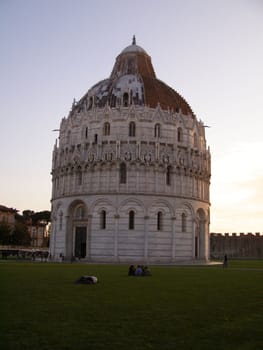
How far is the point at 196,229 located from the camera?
63.2 metres

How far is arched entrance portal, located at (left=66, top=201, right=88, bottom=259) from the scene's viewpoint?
60125 mm

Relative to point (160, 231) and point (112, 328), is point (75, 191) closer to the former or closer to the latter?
point (160, 231)

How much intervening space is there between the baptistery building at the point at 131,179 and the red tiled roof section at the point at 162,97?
165 millimetres

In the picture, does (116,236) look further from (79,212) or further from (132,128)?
(132,128)

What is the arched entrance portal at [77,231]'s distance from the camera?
6012cm

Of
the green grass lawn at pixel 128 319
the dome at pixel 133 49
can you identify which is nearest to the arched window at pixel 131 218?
the dome at pixel 133 49

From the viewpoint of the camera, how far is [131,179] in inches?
2272

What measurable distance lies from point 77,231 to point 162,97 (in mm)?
21028

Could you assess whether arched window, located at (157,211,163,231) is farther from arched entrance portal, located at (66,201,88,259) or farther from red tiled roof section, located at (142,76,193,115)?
red tiled roof section, located at (142,76,193,115)

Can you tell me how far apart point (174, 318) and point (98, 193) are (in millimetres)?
45901

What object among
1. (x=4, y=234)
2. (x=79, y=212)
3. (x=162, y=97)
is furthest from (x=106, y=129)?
(x=4, y=234)

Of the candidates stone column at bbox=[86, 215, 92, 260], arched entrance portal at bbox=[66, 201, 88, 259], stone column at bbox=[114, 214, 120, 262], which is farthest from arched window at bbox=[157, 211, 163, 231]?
arched entrance portal at bbox=[66, 201, 88, 259]

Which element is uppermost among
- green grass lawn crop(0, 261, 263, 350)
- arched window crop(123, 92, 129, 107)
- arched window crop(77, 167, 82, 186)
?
arched window crop(123, 92, 129, 107)

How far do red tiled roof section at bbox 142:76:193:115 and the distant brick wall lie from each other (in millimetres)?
35723
